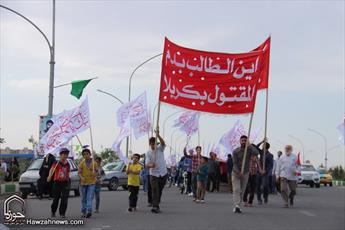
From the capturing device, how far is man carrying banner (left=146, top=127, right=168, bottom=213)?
48.8 feet

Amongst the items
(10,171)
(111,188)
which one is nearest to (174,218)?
(111,188)

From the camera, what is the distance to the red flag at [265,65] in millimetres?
15233

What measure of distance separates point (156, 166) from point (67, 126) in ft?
19.2

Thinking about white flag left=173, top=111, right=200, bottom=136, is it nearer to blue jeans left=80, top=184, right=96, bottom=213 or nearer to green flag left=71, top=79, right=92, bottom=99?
green flag left=71, top=79, right=92, bottom=99

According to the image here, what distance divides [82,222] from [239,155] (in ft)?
14.3

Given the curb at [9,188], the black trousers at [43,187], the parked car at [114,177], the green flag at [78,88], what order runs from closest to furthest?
the black trousers at [43,187], the curb at [9,188], the green flag at [78,88], the parked car at [114,177]

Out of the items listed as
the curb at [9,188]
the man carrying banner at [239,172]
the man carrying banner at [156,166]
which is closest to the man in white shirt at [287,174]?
the man carrying banner at [239,172]

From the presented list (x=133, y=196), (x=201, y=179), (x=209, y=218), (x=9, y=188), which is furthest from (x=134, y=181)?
(x=9, y=188)

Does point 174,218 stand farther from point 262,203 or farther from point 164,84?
point 262,203

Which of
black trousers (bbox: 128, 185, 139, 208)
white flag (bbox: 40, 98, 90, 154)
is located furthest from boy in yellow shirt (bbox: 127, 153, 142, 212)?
white flag (bbox: 40, 98, 90, 154)

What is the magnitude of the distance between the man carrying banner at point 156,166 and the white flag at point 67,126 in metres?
4.89

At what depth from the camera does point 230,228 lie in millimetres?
11297

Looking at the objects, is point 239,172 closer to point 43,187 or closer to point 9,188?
point 43,187

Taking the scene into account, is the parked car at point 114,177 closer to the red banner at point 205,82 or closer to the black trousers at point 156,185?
the black trousers at point 156,185
